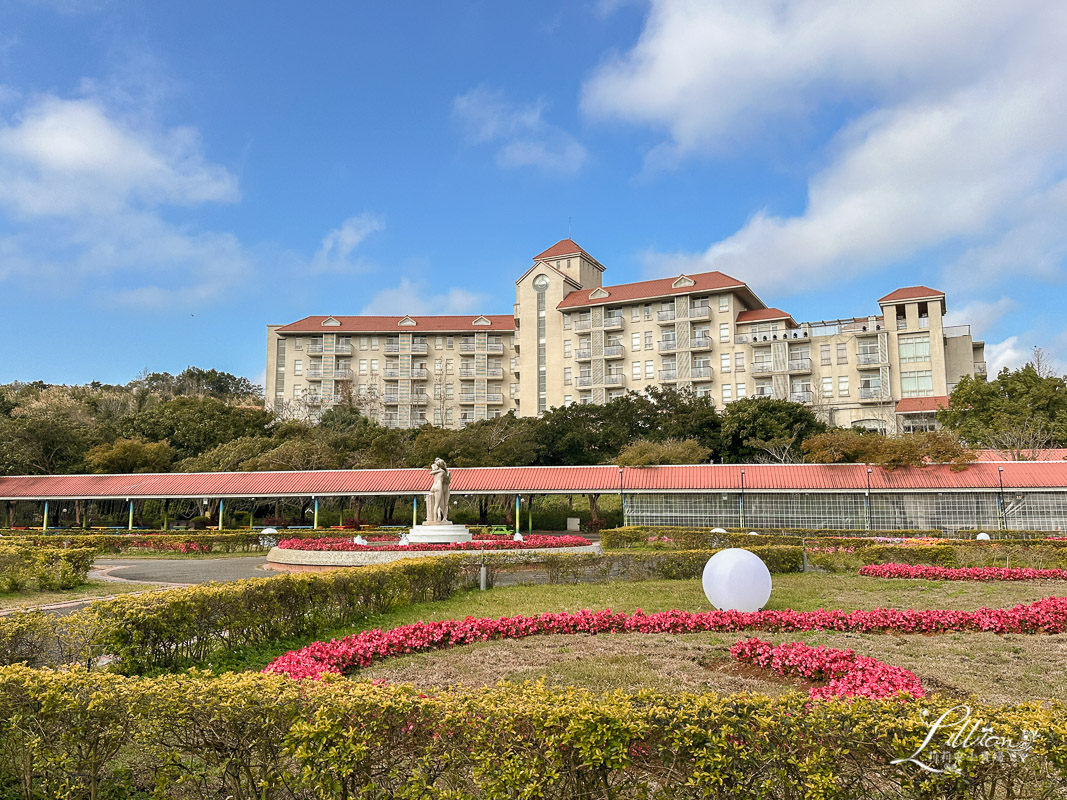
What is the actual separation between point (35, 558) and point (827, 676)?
17279 millimetres

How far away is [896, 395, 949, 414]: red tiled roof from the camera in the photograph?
51875 mm

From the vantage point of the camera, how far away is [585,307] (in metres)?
65.8

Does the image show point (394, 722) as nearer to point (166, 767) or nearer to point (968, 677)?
point (166, 767)

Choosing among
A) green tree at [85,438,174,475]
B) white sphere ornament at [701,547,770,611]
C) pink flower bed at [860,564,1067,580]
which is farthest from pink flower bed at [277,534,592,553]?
green tree at [85,438,174,475]

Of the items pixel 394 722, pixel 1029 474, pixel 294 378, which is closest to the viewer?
pixel 394 722

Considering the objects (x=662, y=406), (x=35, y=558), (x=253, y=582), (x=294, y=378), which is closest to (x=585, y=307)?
(x=662, y=406)

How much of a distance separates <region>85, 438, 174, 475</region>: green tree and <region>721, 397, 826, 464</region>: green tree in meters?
35.1

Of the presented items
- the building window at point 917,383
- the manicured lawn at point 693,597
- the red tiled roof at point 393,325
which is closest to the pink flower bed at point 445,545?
the manicured lawn at point 693,597

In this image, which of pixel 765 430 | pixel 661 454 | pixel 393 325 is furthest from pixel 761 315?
pixel 393 325

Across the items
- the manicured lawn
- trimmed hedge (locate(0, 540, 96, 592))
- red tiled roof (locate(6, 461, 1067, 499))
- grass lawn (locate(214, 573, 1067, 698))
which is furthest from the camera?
red tiled roof (locate(6, 461, 1067, 499))

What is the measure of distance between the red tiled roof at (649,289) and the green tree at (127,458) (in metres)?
34.4

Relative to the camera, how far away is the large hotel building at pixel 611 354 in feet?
184

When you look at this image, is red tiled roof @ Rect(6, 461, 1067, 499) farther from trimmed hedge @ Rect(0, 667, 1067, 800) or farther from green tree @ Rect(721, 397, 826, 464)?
trimmed hedge @ Rect(0, 667, 1067, 800)

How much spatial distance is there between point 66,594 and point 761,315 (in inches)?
2131
